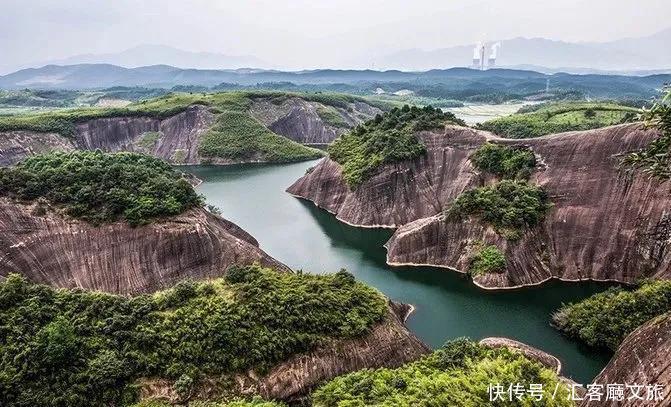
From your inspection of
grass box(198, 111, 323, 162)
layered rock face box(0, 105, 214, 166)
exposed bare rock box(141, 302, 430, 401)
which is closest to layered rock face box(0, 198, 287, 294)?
exposed bare rock box(141, 302, 430, 401)

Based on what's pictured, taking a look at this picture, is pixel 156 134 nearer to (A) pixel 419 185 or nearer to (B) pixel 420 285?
(A) pixel 419 185

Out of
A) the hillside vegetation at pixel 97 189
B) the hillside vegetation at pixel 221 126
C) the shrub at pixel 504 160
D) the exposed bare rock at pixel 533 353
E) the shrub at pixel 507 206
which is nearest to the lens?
the exposed bare rock at pixel 533 353

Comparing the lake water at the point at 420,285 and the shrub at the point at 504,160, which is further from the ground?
the shrub at the point at 504,160

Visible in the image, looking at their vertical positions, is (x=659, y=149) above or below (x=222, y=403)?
above

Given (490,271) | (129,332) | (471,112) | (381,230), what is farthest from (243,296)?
(471,112)

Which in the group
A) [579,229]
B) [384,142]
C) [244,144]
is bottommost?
[244,144]

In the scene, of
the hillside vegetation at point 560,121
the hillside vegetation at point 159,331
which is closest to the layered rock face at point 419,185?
the hillside vegetation at point 159,331

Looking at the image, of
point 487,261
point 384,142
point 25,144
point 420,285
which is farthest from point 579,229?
point 25,144

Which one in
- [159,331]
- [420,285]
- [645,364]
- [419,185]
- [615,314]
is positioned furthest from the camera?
Result: [419,185]

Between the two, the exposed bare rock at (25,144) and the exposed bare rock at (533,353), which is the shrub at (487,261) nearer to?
the exposed bare rock at (533,353)
